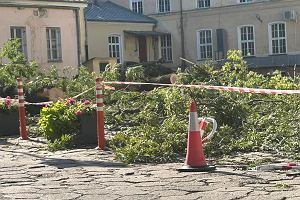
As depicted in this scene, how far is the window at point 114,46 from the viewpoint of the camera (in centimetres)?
4347

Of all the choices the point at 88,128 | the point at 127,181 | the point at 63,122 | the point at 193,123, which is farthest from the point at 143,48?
the point at 127,181

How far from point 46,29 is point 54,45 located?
95 cm

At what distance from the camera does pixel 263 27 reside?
43406 mm

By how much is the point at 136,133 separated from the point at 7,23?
63.5 ft

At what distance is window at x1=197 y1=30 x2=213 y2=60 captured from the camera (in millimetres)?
45875

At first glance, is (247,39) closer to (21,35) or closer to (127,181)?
(21,35)

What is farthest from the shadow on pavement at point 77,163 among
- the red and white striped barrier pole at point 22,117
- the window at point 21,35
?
the window at point 21,35

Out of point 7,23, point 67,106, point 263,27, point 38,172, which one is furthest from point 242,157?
point 263,27

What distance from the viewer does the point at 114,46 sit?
43750mm

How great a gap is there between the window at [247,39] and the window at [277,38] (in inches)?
52.2

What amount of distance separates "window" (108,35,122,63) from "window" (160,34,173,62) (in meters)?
4.42

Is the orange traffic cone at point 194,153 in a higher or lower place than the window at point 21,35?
lower

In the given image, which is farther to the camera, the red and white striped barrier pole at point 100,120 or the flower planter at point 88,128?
the flower planter at point 88,128

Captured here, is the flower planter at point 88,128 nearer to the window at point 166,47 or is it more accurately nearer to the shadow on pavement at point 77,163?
the shadow on pavement at point 77,163
